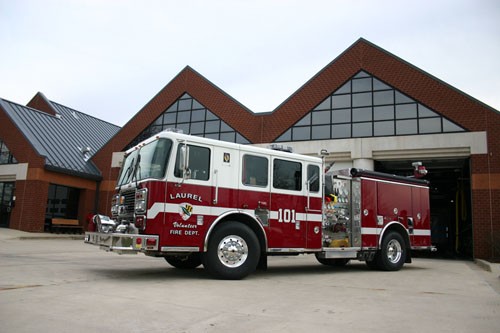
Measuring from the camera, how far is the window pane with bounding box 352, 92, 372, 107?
2022 cm

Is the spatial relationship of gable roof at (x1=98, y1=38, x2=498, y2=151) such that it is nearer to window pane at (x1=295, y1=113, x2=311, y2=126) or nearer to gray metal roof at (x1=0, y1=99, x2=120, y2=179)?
window pane at (x1=295, y1=113, x2=311, y2=126)

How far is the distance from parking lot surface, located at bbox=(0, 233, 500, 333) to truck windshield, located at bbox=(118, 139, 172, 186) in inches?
74.8

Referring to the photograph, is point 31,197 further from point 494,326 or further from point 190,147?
point 494,326

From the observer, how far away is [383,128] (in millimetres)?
19516

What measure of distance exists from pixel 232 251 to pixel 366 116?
1385cm

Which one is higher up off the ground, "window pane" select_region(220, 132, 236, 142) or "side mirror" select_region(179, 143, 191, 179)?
"window pane" select_region(220, 132, 236, 142)

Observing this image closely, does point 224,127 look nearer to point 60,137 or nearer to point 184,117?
point 184,117

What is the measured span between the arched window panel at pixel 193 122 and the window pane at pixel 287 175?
525 inches

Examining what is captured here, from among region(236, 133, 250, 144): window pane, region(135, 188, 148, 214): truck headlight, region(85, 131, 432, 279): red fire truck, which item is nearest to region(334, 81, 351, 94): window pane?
region(236, 133, 250, 144): window pane

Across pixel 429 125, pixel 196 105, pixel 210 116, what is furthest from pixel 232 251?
pixel 196 105

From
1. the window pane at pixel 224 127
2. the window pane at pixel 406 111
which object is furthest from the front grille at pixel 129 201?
the window pane at pixel 224 127

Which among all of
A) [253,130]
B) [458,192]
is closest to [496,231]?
[458,192]

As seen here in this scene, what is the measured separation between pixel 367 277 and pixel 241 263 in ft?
10.3

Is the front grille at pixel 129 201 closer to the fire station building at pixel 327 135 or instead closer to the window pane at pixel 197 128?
the fire station building at pixel 327 135
